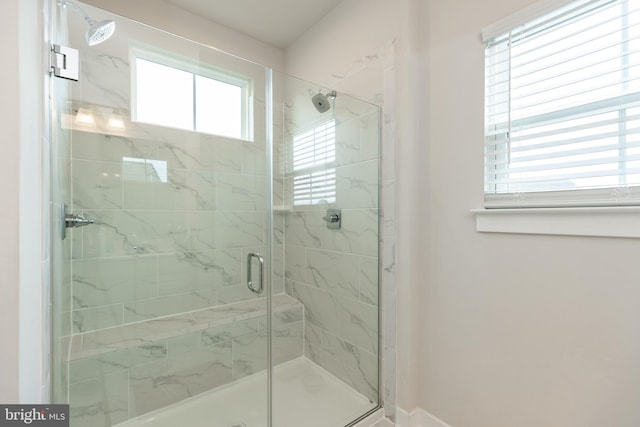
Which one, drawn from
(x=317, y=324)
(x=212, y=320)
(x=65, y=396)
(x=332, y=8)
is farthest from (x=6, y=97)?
(x=332, y=8)

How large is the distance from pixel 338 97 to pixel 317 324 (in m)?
1.56

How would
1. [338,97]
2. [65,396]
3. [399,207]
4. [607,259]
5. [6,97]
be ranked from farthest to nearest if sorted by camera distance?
[338,97], [399,207], [65,396], [607,259], [6,97]

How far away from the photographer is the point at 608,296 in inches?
39.1

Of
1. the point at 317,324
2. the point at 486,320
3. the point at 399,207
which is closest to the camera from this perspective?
the point at 486,320

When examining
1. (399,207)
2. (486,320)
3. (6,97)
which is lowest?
(486,320)

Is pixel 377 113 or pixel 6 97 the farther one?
pixel 377 113

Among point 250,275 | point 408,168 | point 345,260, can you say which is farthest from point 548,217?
point 250,275

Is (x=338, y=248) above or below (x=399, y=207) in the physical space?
below

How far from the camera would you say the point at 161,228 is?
1689 mm

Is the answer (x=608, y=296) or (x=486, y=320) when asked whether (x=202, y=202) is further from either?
(x=608, y=296)

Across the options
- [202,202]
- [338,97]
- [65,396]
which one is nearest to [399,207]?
[338,97]

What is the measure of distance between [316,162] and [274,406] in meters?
1.50

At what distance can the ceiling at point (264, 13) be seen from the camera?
199 cm

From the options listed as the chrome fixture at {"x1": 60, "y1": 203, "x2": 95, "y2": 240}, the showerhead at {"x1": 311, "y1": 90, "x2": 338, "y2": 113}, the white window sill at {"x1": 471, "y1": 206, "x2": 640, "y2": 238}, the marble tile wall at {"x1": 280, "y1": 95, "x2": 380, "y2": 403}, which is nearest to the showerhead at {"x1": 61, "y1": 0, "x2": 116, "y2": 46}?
the chrome fixture at {"x1": 60, "y1": 203, "x2": 95, "y2": 240}
